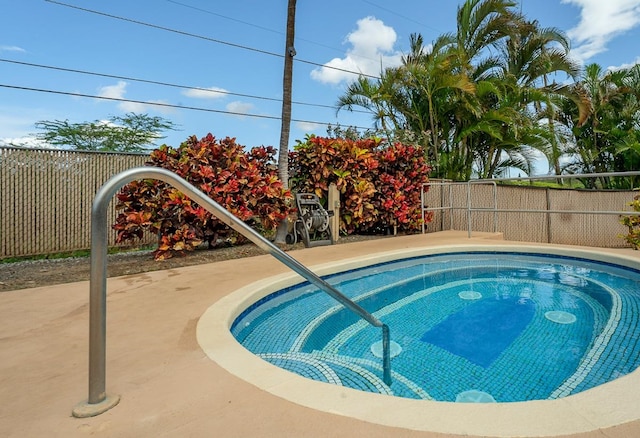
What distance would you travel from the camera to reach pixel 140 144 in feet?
52.4

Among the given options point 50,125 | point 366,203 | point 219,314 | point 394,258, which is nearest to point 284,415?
point 219,314

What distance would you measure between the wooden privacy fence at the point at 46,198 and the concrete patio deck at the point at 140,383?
350 centimetres

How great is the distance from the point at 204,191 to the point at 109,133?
12606mm

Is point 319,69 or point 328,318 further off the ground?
point 319,69

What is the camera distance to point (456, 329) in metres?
3.07

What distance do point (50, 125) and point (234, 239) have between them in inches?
486

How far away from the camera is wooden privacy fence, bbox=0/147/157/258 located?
573 centimetres

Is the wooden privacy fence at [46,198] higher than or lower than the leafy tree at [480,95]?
lower

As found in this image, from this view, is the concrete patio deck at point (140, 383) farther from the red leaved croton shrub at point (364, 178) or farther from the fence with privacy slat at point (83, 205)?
the red leaved croton shrub at point (364, 178)

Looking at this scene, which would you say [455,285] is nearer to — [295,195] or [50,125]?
[295,195]

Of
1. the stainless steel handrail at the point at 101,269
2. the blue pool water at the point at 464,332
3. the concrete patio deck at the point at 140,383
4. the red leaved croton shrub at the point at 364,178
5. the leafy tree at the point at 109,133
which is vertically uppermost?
the leafy tree at the point at 109,133

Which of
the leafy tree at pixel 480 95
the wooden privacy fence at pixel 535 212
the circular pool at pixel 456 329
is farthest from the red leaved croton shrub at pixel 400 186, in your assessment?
the circular pool at pixel 456 329

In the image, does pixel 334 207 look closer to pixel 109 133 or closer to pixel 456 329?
pixel 456 329

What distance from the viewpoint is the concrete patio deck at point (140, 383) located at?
129 centimetres
